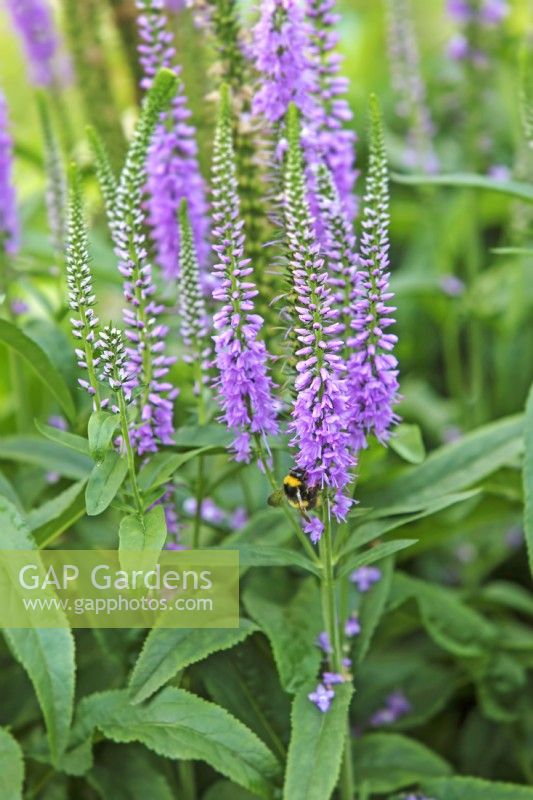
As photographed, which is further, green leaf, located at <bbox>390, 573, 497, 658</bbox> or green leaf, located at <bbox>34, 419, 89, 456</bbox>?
green leaf, located at <bbox>390, 573, 497, 658</bbox>

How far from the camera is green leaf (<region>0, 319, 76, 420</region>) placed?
2.60 meters

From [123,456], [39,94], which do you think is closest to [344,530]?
[123,456]

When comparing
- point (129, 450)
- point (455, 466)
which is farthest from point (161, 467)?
point (455, 466)

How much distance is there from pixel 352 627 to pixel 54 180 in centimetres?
163

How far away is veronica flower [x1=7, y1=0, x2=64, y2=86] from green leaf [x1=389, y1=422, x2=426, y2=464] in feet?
7.95

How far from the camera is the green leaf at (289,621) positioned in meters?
2.53

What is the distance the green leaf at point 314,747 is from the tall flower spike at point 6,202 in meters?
1.70

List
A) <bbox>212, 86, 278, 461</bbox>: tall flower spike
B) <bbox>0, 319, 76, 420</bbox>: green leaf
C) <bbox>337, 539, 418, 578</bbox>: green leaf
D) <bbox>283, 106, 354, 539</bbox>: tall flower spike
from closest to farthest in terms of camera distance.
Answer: <bbox>283, 106, 354, 539</bbox>: tall flower spike
<bbox>212, 86, 278, 461</bbox>: tall flower spike
<bbox>337, 539, 418, 578</bbox>: green leaf
<bbox>0, 319, 76, 420</bbox>: green leaf

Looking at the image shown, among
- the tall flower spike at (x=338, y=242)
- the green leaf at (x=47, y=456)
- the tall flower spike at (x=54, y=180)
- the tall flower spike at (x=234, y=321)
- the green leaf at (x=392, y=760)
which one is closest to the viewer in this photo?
the tall flower spike at (x=234, y=321)

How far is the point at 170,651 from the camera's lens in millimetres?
2414

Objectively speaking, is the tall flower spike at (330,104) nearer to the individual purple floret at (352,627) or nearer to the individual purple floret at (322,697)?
the individual purple floret at (352,627)

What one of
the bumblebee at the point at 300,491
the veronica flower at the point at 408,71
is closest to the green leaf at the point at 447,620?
the bumblebee at the point at 300,491

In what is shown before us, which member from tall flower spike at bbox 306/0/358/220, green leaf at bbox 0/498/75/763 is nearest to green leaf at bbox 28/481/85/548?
green leaf at bbox 0/498/75/763

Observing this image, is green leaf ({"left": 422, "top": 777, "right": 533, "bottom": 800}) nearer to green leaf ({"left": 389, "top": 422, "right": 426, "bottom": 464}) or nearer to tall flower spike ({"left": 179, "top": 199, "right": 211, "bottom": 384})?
green leaf ({"left": 389, "top": 422, "right": 426, "bottom": 464})
